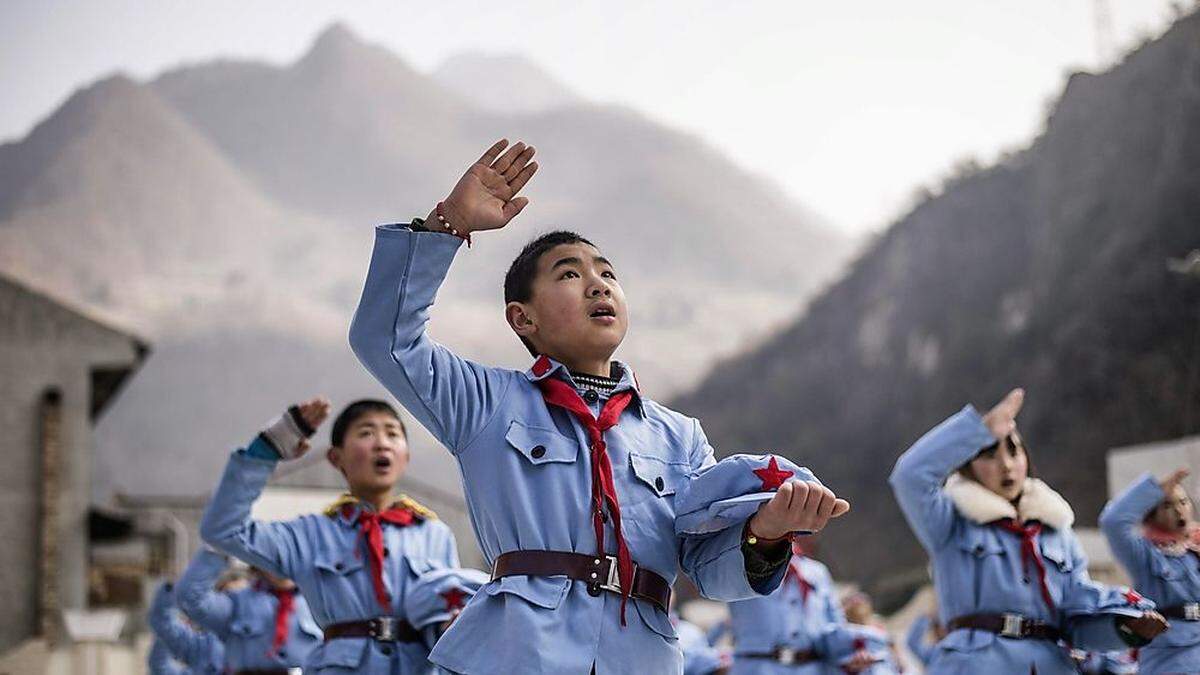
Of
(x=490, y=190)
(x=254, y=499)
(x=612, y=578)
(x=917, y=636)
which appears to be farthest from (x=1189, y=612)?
(x=917, y=636)

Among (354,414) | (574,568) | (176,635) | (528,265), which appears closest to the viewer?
(574,568)

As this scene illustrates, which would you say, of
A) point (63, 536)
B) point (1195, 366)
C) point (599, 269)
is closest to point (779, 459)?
point (599, 269)

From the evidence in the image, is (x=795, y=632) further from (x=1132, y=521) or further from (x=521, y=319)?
(x=521, y=319)

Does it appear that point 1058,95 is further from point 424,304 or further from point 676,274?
point 676,274

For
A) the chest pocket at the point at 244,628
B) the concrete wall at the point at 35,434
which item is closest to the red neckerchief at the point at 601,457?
the chest pocket at the point at 244,628

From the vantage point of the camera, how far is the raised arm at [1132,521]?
22.4 ft

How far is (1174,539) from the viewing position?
6.98 metres

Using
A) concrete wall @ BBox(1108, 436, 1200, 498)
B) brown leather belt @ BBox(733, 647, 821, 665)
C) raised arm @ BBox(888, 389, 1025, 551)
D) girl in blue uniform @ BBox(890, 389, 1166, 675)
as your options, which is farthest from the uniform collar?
concrete wall @ BBox(1108, 436, 1200, 498)

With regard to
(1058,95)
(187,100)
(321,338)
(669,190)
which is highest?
(187,100)

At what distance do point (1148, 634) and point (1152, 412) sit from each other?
18.8 m

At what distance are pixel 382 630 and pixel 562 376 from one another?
2287 millimetres

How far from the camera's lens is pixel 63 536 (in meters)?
18.8

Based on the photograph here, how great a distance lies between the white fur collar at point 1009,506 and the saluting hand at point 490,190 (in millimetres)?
3211

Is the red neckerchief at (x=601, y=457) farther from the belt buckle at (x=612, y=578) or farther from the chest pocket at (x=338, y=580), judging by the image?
the chest pocket at (x=338, y=580)
